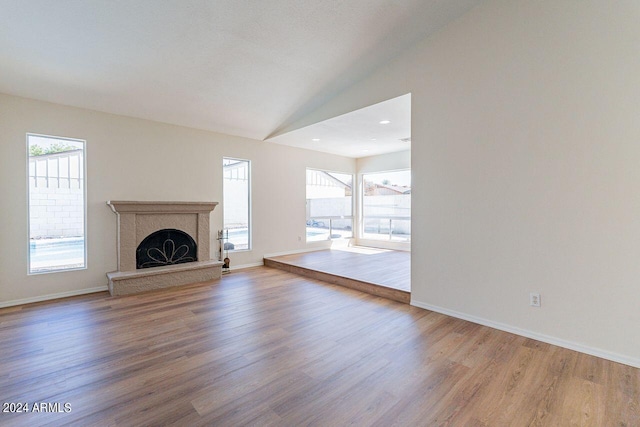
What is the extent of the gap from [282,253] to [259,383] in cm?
445

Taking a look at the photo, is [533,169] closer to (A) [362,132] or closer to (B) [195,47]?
(A) [362,132]

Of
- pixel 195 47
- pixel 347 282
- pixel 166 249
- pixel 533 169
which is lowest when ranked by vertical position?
pixel 347 282

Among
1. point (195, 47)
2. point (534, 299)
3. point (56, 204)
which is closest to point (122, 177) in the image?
point (56, 204)

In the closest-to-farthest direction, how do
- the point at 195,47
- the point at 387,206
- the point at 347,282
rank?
the point at 195,47 < the point at 347,282 < the point at 387,206

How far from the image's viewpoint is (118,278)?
4.02m

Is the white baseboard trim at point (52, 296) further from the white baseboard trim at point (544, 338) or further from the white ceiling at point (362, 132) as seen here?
the white baseboard trim at point (544, 338)

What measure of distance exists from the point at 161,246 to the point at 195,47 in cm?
310

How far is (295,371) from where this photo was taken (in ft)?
7.06

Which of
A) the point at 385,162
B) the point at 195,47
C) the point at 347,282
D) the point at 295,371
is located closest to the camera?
the point at 295,371

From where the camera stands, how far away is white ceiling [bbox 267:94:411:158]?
13.8 ft

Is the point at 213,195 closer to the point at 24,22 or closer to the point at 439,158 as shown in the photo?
the point at 24,22

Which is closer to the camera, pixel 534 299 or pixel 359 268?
pixel 534 299

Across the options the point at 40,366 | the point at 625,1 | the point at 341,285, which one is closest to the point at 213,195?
the point at 341,285

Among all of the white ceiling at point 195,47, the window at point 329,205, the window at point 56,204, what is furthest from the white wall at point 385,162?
the window at point 56,204
